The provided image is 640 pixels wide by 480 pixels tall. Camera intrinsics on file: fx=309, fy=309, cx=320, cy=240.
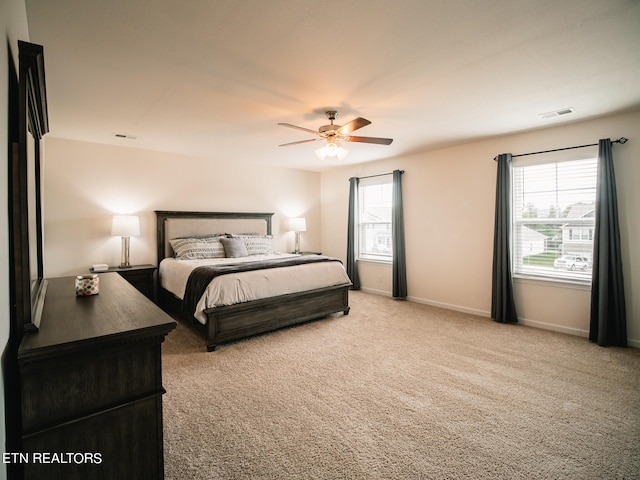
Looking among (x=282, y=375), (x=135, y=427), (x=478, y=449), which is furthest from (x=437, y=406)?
(x=135, y=427)

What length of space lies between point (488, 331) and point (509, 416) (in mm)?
1882

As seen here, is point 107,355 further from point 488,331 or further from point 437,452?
point 488,331

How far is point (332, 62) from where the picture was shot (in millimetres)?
2297

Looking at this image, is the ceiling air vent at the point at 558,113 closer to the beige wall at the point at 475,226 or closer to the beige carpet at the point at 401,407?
the beige wall at the point at 475,226

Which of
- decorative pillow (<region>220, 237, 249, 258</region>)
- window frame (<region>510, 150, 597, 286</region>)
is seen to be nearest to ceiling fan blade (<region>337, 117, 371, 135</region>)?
window frame (<region>510, 150, 597, 286</region>)

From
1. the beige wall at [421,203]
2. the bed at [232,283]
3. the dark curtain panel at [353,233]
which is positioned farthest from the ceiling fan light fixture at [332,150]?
the dark curtain panel at [353,233]

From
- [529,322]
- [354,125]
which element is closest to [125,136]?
[354,125]

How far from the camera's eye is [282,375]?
9.08ft

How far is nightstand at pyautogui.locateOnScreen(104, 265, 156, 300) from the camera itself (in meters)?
4.36

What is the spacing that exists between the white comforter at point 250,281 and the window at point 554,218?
252 centimetres

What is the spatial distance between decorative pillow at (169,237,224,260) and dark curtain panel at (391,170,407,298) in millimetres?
2968

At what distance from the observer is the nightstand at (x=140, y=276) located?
4.36 metres

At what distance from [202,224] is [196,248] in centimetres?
71

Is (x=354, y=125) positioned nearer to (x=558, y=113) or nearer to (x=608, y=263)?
(x=558, y=113)
